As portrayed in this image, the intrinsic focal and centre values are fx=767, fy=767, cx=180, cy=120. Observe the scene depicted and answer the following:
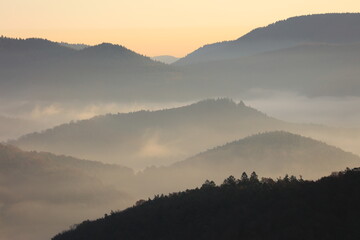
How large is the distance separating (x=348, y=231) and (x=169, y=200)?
194 ft

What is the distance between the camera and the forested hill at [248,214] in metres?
89.5

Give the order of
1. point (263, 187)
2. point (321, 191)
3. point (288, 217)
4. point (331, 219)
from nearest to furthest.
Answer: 1. point (331, 219)
2. point (288, 217)
3. point (321, 191)
4. point (263, 187)

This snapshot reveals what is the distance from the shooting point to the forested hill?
8951 centimetres

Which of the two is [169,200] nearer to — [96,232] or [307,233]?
[96,232]

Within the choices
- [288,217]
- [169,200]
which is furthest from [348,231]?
[169,200]

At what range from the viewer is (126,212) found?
464 feet

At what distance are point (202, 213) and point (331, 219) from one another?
1308 inches

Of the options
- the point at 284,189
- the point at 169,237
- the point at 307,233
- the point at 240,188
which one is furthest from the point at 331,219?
the point at 240,188

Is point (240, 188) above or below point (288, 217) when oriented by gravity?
above

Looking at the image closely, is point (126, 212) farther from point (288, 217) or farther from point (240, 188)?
point (288, 217)

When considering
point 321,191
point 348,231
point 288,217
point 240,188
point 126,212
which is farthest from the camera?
point 126,212

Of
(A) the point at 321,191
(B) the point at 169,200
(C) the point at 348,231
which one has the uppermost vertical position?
(B) the point at 169,200

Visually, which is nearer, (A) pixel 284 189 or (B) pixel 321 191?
(B) pixel 321 191

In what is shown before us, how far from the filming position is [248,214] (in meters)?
105
